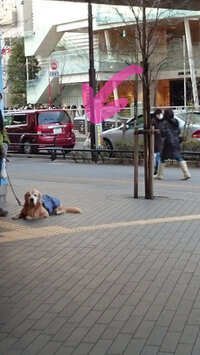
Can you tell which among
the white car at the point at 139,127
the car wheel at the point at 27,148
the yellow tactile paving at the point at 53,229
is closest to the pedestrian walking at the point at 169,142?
the white car at the point at 139,127

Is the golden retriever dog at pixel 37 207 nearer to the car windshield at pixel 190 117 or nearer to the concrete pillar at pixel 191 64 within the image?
the car windshield at pixel 190 117

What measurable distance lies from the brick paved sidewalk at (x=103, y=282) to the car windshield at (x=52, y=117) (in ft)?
39.2

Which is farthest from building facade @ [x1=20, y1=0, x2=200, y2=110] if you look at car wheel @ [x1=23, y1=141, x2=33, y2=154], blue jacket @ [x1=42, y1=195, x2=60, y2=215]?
blue jacket @ [x1=42, y1=195, x2=60, y2=215]

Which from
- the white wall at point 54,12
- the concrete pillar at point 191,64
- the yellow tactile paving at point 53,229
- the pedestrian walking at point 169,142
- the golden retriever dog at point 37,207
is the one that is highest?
the white wall at point 54,12

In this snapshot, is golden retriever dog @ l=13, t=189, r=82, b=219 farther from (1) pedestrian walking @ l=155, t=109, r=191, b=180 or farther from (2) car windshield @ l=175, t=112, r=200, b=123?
(2) car windshield @ l=175, t=112, r=200, b=123

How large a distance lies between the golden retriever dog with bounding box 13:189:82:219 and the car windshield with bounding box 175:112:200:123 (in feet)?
32.1

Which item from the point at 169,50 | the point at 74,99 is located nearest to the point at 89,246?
the point at 169,50

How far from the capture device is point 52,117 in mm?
21281

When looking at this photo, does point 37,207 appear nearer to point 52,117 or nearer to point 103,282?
point 103,282

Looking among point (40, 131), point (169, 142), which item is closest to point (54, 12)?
point (40, 131)

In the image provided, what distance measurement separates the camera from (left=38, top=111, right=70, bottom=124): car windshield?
69.3 ft

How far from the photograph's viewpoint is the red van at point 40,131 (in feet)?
67.6

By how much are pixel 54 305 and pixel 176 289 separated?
44.6 inches

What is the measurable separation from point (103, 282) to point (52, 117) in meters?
16.3
